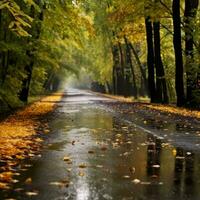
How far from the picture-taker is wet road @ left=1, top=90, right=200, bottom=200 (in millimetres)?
7078

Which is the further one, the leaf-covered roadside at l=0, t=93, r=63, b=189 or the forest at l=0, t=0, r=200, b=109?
the forest at l=0, t=0, r=200, b=109

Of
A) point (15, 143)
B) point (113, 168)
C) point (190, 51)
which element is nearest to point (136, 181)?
point (113, 168)

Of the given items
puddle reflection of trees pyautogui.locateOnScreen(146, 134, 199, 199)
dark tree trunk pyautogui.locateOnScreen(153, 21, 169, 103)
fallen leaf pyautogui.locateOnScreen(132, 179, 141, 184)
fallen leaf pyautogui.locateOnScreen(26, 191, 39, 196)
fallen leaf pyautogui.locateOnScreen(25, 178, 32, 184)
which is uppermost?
dark tree trunk pyautogui.locateOnScreen(153, 21, 169, 103)

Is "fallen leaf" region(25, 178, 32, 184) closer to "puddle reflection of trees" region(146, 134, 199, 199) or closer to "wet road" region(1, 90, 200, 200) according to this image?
"wet road" region(1, 90, 200, 200)

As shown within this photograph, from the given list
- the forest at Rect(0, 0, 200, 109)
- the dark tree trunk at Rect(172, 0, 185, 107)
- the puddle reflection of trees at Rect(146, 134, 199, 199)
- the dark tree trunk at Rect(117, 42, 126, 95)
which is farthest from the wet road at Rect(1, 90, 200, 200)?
the dark tree trunk at Rect(117, 42, 126, 95)

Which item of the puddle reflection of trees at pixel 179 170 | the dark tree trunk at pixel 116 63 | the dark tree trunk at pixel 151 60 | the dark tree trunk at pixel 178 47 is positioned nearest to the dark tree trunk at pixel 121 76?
the dark tree trunk at pixel 116 63

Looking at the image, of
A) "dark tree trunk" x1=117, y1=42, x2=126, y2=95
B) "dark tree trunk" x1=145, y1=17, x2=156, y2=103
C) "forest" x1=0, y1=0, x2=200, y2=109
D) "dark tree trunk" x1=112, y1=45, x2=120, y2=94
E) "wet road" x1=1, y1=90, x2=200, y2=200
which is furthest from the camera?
"dark tree trunk" x1=112, y1=45, x2=120, y2=94

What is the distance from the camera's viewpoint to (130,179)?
8047mm

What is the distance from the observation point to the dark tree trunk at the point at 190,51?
27523mm

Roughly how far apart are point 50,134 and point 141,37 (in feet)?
82.8

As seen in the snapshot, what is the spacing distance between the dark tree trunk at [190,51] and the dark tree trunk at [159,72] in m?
4.83

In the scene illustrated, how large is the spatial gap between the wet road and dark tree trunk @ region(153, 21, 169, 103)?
19.8m

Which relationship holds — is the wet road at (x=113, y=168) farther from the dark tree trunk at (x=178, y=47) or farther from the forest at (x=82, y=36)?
the dark tree trunk at (x=178, y=47)

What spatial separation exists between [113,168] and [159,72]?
1015 inches
